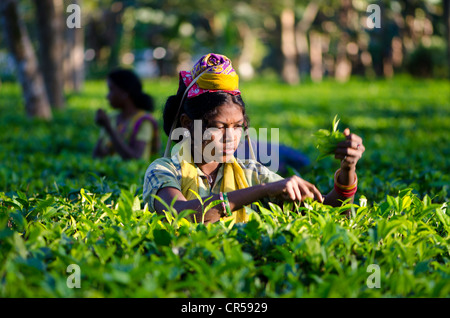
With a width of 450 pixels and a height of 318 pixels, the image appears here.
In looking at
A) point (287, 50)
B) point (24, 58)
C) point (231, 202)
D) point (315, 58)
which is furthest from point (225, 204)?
point (315, 58)

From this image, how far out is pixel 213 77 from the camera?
2.86 m

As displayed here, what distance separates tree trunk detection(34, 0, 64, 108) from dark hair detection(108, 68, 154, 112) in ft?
21.0

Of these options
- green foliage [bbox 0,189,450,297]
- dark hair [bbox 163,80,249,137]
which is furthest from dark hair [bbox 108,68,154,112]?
green foliage [bbox 0,189,450,297]

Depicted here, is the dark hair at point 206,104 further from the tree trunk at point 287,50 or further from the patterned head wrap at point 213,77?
the tree trunk at point 287,50

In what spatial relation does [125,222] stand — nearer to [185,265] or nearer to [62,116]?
[185,265]

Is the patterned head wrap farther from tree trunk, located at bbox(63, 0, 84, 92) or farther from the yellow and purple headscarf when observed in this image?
tree trunk, located at bbox(63, 0, 84, 92)

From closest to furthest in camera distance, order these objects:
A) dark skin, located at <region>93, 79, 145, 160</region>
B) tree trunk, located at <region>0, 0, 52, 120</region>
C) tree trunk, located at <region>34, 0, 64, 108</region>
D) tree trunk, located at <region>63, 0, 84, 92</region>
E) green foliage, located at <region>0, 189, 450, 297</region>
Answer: green foliage, located at <region>0, 189, 450, 297</region> < dark skin, located at <region>93, 79, 145, 160</region> < tree trunk, located at <region>0, 0, 52, 120</region> < tree trunk, located at <region>34, 0, 64, 108</region> < tree trunk, located at <region>63, 0, 84, 92</region>

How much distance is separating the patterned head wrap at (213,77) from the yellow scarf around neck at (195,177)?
0.29m

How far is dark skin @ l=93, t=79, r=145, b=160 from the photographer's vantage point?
5941 millimetres

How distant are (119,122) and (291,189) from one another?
4371 mm

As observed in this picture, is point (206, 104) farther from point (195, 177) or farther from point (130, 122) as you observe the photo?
point (130, 122)

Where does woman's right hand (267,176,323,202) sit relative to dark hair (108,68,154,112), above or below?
below
